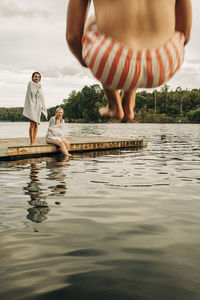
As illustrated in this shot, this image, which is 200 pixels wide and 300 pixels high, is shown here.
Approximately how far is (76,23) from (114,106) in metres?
0.29

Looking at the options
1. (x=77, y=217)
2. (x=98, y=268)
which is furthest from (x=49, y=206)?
(x=98, y=268)

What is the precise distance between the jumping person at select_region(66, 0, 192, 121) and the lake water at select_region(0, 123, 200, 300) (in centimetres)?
342

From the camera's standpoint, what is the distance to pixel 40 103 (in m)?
12.1

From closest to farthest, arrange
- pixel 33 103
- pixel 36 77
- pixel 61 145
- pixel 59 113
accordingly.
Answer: pixel 36 77, pixel 33 103, pixel 59 113, pixel 61 145

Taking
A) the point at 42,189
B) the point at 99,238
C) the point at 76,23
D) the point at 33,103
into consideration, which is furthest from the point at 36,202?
the point at 76,23

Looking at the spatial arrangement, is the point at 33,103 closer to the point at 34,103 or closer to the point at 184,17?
the point at 34,103

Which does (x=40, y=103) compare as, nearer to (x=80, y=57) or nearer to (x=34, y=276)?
(x=34, y=276)

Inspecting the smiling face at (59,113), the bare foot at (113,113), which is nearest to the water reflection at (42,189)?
the smiling face at (59,113)

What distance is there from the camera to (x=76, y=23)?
1.06m

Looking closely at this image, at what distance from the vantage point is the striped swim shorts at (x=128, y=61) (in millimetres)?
1022

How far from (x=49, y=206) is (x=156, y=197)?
2544 millimetres

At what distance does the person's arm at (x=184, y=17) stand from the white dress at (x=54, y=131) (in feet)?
41.2

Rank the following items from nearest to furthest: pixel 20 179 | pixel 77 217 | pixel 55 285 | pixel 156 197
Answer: pixel 55 285 → pixel 77 217 → pixel 156 197 → pixel 20 179

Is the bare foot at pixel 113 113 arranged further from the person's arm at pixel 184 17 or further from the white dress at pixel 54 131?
the white dress at pixel 54 131
